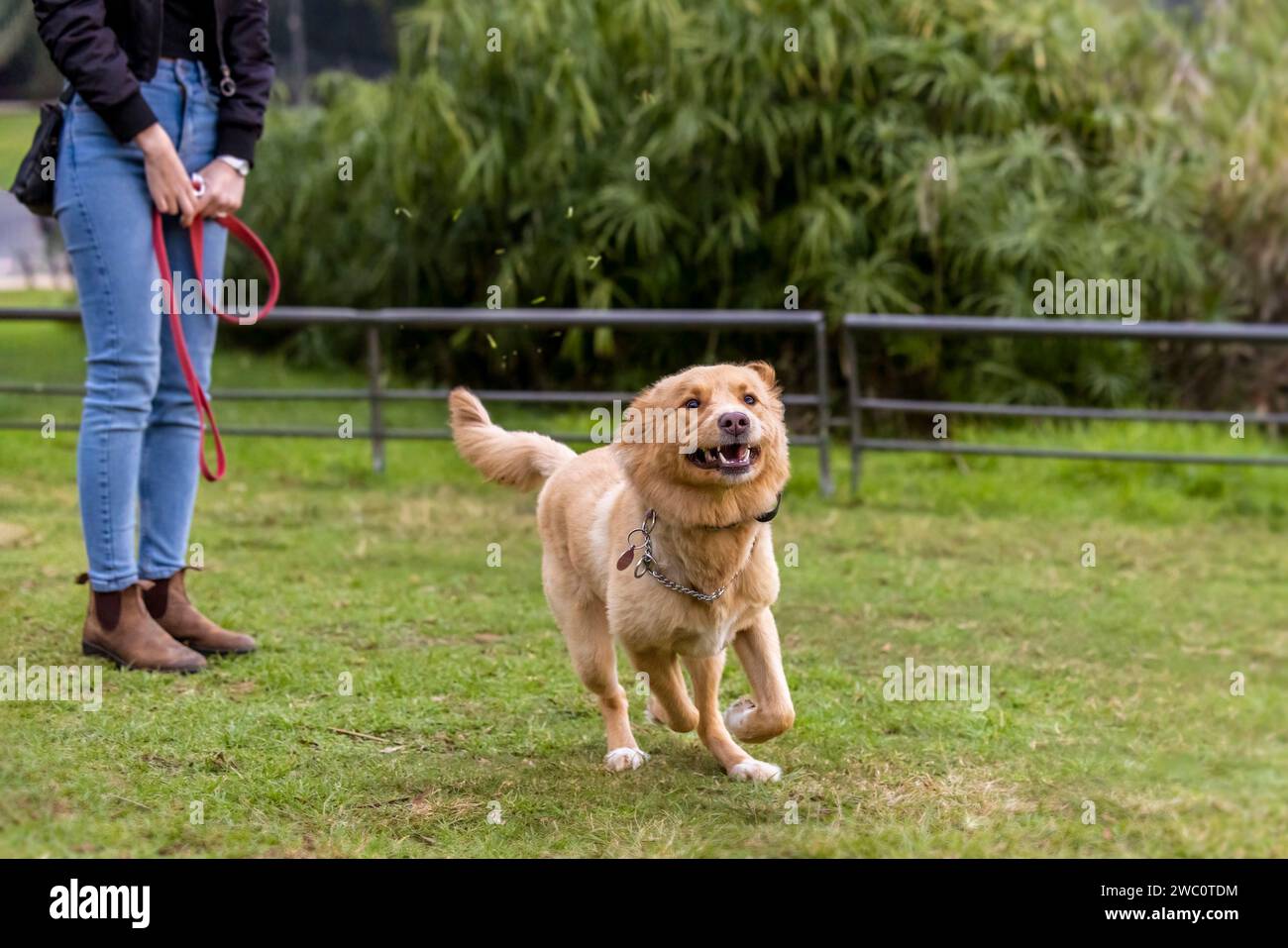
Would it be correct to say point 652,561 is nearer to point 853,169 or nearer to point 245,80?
point 245,80

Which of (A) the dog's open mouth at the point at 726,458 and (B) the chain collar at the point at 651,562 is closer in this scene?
(A) the dog's open mouth at the point at 726,458

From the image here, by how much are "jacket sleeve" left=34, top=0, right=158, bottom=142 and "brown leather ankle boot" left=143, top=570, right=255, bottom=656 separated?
1.43 m

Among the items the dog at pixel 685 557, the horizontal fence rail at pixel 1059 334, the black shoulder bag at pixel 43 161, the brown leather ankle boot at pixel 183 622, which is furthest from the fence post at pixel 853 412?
the black shoulder bag at pixel 43 161

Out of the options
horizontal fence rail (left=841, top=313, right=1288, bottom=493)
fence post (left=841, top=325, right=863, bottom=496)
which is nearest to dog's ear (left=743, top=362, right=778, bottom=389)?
horizontal fence rail (left=841, top=313, right=1288, bottom=493)

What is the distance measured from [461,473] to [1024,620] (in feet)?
12.4

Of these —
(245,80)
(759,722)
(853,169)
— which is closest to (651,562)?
(759,722)

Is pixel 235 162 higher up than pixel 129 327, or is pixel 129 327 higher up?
pixel 235 162

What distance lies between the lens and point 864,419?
980 centimetres

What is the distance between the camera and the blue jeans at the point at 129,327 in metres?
4.49

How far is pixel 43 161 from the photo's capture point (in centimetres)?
454

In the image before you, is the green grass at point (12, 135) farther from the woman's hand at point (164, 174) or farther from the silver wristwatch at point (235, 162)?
the woman's hand at point (164, 174)

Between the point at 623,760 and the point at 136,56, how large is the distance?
2457mm

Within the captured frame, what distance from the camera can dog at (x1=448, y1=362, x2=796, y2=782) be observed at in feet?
12.3

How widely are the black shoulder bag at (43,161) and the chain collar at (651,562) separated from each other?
2.10m
